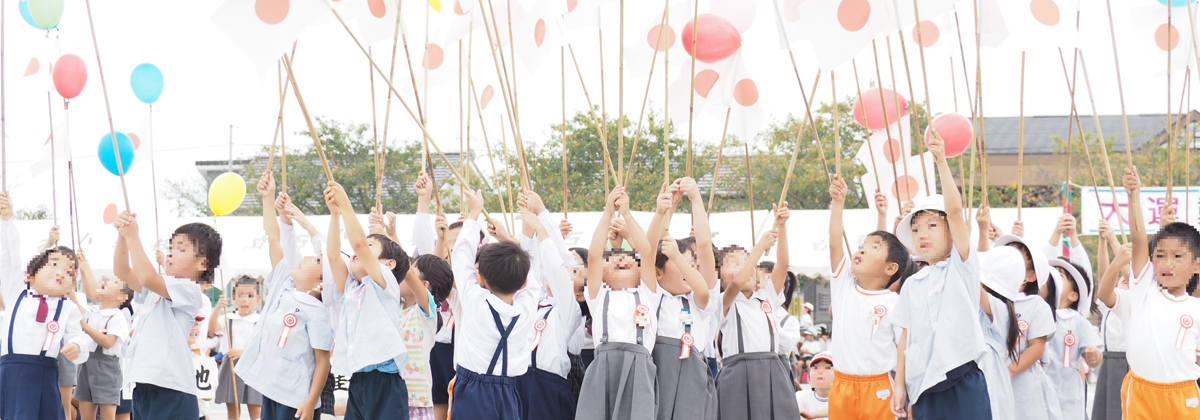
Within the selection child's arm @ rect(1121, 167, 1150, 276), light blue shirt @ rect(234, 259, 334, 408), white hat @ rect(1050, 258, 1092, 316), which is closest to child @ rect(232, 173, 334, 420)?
light blue shirt @ rect(234, 259, 334, 408)

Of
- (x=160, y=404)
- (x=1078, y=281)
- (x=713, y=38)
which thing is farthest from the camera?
(x=1078, y=281)

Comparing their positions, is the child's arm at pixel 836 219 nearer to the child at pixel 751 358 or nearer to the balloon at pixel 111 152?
the child at pixel 751 358

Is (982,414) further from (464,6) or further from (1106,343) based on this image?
(464,6)

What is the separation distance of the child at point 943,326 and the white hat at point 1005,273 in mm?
346

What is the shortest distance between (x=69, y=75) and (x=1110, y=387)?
630cm

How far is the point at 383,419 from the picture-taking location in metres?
4.20

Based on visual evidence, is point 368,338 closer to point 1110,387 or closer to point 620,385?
point 620,385

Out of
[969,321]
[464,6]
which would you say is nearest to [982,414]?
[969,321]

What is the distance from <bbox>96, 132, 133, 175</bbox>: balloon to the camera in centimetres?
626

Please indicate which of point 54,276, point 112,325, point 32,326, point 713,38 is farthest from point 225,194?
point 713,38

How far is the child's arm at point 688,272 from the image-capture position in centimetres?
407

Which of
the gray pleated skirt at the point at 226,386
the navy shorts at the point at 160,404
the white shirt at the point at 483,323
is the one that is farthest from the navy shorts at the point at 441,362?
the gray pleated skirt at the point at 226,386

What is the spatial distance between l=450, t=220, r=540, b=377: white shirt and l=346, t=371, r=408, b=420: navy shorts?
314 millimetres

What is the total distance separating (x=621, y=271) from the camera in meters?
4.28
